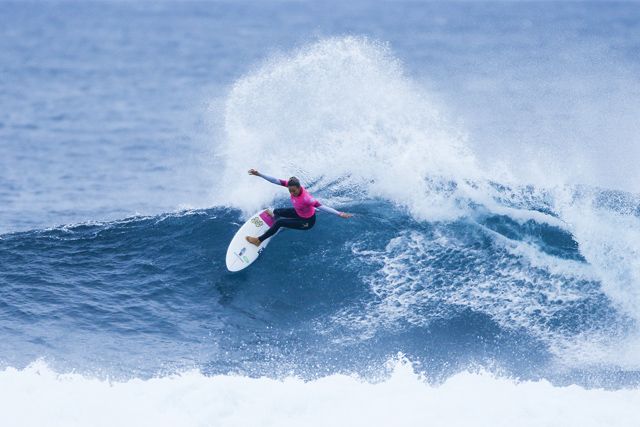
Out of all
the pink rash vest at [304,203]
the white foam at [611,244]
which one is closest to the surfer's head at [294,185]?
the pink rash vest at [304,203]

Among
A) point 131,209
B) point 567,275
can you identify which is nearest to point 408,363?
point 567,275

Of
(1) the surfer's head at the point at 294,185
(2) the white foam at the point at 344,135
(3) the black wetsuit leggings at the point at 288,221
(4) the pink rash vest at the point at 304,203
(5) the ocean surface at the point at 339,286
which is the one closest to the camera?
(5) the ocean surface at the point at 339,286

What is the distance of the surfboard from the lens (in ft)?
53.1

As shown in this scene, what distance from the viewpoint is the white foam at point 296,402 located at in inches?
450

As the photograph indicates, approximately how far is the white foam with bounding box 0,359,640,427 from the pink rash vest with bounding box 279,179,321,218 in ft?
12.4

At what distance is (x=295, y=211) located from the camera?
16.0 m

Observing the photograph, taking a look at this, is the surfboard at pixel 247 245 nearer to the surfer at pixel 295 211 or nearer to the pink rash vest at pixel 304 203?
the surfer at pixel 295 211

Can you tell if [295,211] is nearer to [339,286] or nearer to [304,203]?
[304,203]

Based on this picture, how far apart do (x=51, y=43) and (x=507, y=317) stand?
2785 inches

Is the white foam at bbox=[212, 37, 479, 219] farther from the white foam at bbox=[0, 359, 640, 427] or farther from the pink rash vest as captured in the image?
the white foam at bbox=[0, 359, 640, 427]

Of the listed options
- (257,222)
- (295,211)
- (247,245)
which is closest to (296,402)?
(295,211)

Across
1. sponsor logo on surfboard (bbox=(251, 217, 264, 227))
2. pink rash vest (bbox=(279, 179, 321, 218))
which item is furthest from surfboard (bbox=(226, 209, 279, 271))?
pink rash vest (bbox=(279, 179, 321, 218))

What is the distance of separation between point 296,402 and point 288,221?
15.5 ft

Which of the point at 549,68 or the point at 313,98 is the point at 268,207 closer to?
the point at 313,98
